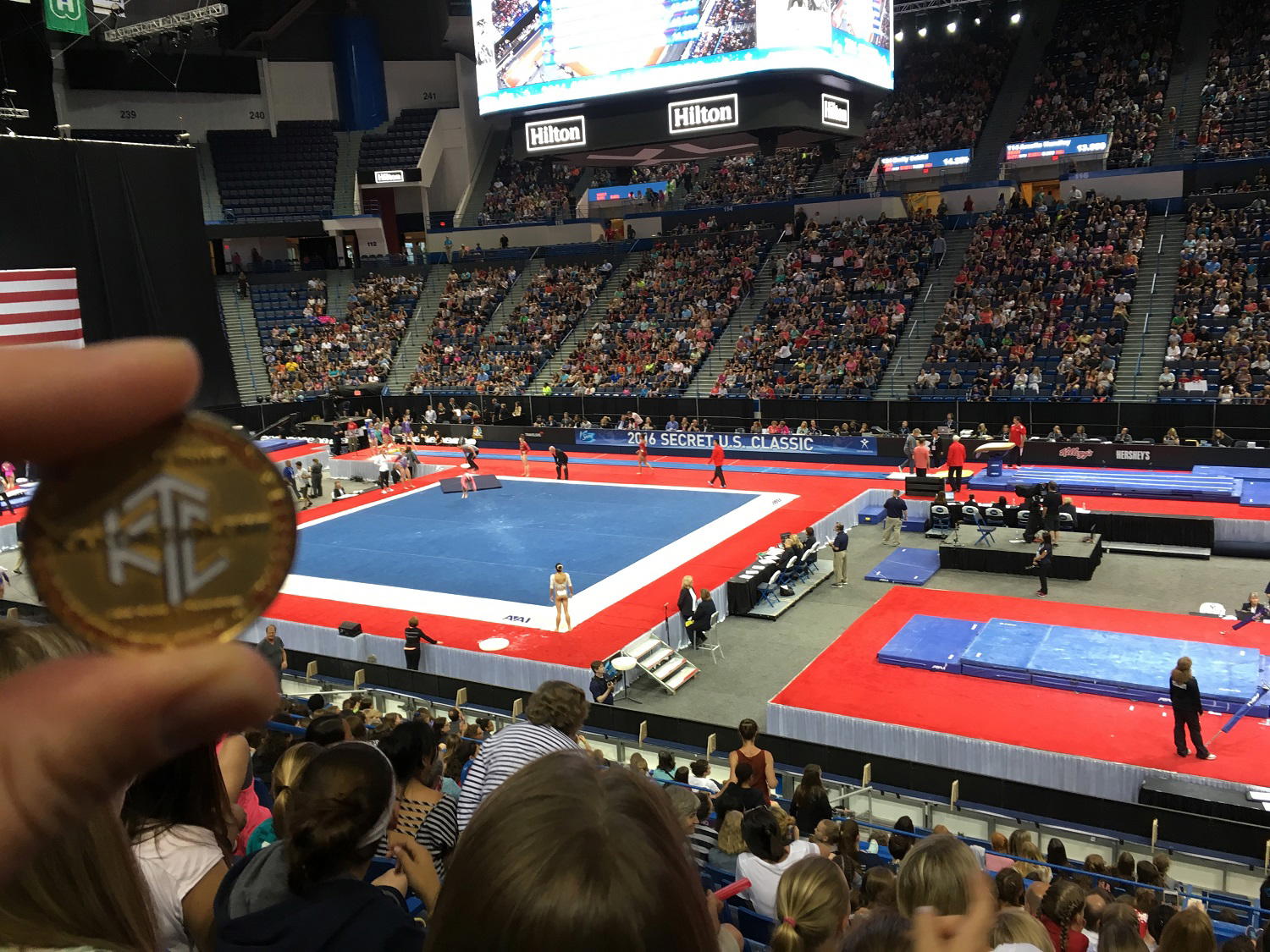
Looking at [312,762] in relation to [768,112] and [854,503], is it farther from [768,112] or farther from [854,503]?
[854,503]

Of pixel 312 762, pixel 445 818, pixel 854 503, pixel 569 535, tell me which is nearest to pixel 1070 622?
pixel 854 503

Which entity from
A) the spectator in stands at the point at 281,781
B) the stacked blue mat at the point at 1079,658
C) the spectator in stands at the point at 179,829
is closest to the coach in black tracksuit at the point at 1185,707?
the stacked blue mat at the point at 1079,658

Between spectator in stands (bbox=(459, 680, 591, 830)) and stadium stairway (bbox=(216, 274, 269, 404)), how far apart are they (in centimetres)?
4254

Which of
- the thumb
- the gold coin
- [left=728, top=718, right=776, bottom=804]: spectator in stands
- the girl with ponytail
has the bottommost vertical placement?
[left=728, top=718, right=776, bottom=804]: spectator in stands

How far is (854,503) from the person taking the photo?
84.7 ft

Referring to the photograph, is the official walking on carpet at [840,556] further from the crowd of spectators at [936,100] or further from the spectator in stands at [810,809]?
the crowd of spectators at [936,100]

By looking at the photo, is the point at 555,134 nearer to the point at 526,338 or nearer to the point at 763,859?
the point at 763,859

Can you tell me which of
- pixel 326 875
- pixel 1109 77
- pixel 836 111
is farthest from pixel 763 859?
pixel 1109 77

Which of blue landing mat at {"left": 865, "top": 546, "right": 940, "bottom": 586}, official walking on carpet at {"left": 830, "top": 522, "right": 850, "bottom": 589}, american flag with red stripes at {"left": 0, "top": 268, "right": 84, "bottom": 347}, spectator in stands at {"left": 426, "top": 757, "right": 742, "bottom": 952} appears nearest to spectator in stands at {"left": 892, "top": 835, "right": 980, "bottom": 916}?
spectator in stands at {"left": 426, "top": 757, "right": 742, "bottom": 952}

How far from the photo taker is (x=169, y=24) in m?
35.9

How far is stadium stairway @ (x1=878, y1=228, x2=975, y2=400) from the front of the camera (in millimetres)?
33969

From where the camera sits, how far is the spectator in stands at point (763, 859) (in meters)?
5.76

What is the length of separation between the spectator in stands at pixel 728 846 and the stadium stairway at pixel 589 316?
36408 mm

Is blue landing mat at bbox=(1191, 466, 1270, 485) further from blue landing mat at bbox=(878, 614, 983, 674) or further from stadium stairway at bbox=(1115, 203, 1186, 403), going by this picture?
blue landing mat at bbox=(878, 614, 983, 674)
